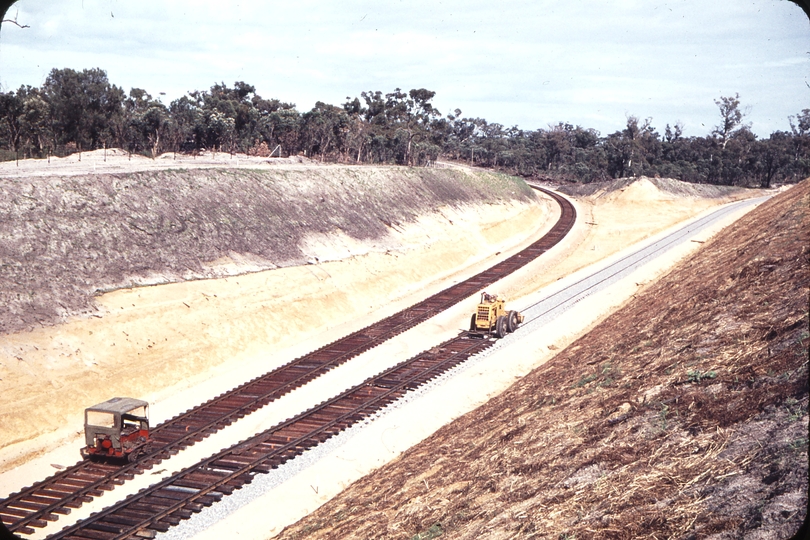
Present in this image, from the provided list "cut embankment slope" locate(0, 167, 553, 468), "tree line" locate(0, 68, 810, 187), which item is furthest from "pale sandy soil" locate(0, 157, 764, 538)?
"tree line" locate(0, 68, 810, 187)

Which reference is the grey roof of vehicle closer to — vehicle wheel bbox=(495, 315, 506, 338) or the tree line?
vehicle wheel bbox=(495, 315, 506, 338)

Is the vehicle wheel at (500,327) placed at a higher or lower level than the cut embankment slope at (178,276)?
lower

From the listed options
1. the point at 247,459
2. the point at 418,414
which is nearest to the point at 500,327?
the point at 418,414

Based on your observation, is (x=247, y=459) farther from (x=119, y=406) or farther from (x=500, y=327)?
(x=500, y=327)

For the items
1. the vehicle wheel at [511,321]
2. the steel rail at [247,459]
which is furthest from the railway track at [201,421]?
the vehicle wheel at [511,321]

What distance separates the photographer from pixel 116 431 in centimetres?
1802

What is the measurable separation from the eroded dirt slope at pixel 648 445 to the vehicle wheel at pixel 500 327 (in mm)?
8654

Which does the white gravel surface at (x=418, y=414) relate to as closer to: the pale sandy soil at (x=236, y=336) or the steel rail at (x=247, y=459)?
the pale sandy soil at (x=236, y=336)

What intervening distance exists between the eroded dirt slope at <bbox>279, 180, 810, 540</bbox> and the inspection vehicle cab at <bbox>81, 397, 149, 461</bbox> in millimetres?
6035

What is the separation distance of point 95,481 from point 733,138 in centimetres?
11931

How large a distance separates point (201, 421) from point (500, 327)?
1321 cm

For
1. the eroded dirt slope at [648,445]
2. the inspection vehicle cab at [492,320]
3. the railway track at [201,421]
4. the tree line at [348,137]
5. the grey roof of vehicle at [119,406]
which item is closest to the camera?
the eroded dirt slope at [648,445]

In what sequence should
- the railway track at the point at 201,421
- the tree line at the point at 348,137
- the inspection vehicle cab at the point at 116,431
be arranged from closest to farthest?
the railway track at the point at 201,421, the inspection vehicle cab at the point at 116,431, the tree line at the point at 348,137

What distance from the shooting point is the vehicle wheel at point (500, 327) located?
94.8ft
